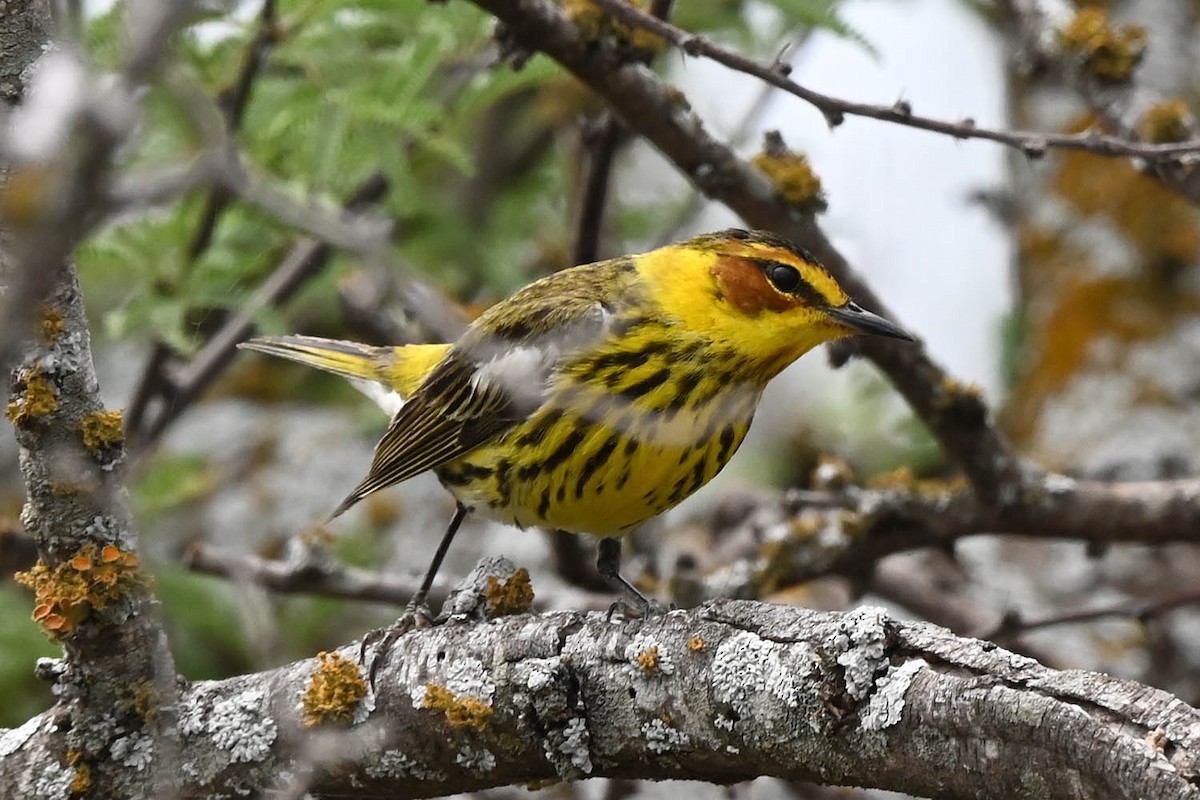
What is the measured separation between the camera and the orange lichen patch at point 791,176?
10.9 ft

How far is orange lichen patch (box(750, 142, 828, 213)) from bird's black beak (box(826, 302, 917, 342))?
0.35 meters

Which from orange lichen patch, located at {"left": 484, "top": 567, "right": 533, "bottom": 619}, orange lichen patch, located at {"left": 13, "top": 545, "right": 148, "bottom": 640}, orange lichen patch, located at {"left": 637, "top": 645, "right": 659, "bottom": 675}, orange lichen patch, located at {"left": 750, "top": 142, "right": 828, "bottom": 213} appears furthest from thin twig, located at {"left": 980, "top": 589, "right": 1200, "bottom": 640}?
orange lichen patch, located at {"left": 13, "top": 545, "right": 148, "bottom": 640}

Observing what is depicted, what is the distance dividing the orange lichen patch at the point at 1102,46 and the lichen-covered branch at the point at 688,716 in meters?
2.26

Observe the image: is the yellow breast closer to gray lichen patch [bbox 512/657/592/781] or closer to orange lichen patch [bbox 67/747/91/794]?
gray lichen patch [bbox 512/657/592/781]

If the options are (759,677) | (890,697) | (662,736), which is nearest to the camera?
(890,697)

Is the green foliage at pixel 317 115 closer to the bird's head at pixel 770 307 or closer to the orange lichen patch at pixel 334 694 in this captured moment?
the bird's head at pixel 770 307

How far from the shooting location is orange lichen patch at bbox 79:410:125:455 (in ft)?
7.10

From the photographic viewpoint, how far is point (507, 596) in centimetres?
251

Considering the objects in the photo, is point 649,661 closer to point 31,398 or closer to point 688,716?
point 688,716

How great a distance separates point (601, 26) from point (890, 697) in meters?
1.72

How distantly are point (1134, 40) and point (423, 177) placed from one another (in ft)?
8.33

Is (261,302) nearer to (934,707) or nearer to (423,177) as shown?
(423,177)

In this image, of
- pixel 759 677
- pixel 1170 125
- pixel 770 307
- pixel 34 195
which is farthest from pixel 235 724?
pixel 1170 125

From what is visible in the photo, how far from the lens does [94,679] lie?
232 centimetres
